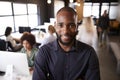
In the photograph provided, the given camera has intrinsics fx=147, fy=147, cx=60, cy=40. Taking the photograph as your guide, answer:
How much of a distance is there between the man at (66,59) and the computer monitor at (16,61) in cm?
62

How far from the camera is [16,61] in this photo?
1763mm

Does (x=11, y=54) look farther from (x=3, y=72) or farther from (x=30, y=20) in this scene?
(x=30, y=20)

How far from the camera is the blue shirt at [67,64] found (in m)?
1.13

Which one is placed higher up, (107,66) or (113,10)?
(113,10)

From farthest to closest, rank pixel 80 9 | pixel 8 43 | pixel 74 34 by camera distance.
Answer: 1. pixel 80 9
2. pixel 8 43
3. pixel 74 34

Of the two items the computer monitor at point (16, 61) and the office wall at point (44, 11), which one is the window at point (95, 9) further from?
the computer monitor at point (16, 61)

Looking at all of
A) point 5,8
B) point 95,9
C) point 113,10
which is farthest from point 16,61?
point 95,9

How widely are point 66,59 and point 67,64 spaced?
0.13 feet

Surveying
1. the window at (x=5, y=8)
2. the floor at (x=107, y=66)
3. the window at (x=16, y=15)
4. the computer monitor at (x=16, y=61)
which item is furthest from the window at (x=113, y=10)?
the computer monitor at (x=16, y=61)

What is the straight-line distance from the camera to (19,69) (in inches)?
70.9

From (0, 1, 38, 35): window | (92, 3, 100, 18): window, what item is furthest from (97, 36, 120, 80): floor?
(92, 3, 100, 18): window

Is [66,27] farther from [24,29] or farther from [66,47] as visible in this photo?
[24,29]

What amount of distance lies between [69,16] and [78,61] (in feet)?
1.15

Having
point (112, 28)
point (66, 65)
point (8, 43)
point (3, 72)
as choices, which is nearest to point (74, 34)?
point (66, 65)
